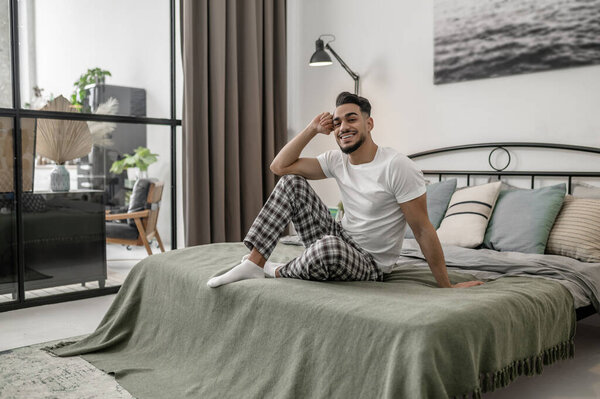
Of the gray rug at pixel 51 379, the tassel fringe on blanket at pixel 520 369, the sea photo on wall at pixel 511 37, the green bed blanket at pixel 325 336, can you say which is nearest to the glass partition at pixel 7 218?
the gray rug at pixel 51 379

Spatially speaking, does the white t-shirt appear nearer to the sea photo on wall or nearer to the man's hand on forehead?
the man's hand on forehead

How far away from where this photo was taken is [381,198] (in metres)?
2.21

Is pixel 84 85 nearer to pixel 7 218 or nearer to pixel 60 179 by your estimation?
pixel 60 179

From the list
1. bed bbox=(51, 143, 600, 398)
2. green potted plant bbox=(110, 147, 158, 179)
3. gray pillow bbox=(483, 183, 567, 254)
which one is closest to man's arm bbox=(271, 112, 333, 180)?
bed bbox=(51, 143, 600, 398)

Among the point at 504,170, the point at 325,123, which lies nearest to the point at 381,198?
the point at 325,123

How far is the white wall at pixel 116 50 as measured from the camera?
11.6 ft

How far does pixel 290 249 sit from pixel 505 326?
1.37 m

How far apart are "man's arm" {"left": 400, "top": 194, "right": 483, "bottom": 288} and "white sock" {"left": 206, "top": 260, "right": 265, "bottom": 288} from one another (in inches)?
24.4

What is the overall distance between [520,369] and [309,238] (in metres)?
0.92

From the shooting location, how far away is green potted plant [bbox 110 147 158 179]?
3891mm

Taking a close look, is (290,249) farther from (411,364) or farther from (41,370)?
(411,364)

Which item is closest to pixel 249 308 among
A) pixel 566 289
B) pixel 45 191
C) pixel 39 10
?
pixel 566 289

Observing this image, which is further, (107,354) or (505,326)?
(107,354)

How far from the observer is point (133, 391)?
2109 millimetres
